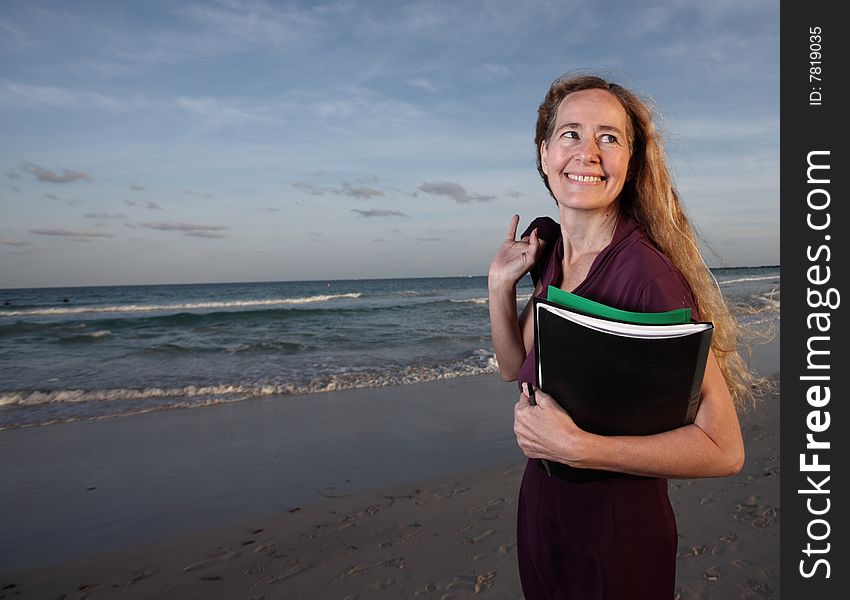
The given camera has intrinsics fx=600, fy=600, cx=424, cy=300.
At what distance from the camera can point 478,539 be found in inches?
157

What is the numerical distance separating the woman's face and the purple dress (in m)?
0.12

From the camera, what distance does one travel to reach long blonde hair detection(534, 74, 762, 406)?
1447mm

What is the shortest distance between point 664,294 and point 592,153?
0.47m

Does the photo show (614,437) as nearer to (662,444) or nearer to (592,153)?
(662,444)

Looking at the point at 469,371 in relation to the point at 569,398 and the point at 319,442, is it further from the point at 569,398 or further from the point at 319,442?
the point at 569,398

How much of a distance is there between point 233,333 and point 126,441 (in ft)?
37.8

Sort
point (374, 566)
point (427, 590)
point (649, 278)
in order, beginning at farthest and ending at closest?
1. point (374, 566)
2. point (427, 590)
3. point (649, 278)

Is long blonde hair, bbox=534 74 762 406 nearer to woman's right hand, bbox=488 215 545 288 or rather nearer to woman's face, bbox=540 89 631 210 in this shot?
woman's face, bbox=540 89 631 210

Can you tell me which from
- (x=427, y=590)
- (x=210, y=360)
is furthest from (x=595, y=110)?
(x=210, y=360)

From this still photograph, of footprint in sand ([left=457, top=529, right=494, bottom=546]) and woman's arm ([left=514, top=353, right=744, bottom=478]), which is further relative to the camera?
footprint in sand ([left=457, top=529, right=494, bottom=546])

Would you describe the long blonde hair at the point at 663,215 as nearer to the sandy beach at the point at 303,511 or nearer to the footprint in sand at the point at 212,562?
the sandy beach at the point at 303,511

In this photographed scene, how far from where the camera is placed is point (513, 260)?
185cm

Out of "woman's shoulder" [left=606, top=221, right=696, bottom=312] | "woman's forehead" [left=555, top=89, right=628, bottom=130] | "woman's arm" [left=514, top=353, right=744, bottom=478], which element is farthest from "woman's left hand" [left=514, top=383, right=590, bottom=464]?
"woman's forehead" [left=555, top=89, right=628, bottom=130]

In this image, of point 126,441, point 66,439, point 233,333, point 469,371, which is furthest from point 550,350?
point 233,333
